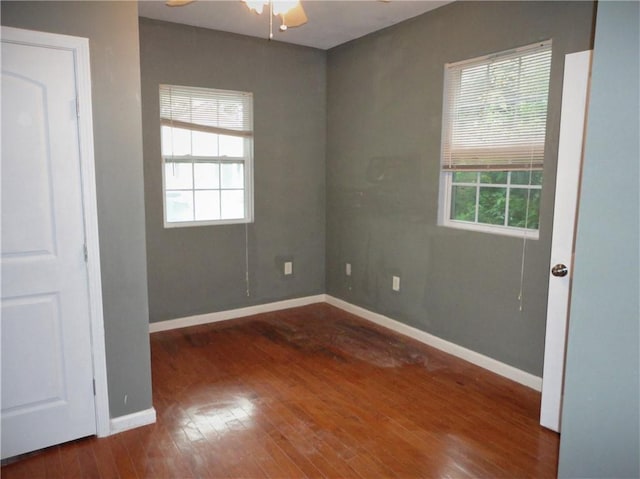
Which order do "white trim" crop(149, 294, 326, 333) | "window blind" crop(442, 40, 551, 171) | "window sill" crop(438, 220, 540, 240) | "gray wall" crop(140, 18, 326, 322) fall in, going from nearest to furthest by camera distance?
1. "window blind" crop(442, 40, 551, 171)
2. "window sill" crop(438, 220, 540, 240)
3. "gray wall" crop(140, 18, 326, 322)
4. "white trim" crop(149, 294, 326, 333)

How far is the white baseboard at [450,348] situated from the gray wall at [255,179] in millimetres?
673

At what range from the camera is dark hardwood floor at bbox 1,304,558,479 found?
2.27 metres

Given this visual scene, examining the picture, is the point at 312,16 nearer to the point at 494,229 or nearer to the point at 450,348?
the point at 494,229

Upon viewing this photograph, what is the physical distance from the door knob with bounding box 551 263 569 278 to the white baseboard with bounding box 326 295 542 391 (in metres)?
0.96

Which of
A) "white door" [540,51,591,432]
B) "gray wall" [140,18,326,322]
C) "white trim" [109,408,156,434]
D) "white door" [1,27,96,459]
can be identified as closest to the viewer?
"white door" [1,27,96,459]

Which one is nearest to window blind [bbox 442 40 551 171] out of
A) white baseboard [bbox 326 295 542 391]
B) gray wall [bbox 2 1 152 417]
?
white baseboard [bbox 326 295 542 391]

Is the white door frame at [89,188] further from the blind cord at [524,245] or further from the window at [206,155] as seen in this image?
the blind cord at [524,245]

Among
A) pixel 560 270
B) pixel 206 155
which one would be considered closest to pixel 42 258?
pixel 206 155

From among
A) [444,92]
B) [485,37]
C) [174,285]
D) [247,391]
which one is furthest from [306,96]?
[247,391]

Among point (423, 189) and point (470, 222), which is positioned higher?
point (423, 189)

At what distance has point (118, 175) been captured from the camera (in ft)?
7.88

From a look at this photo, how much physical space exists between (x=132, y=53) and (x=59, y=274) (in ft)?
3.88

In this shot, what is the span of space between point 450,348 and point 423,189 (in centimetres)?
131

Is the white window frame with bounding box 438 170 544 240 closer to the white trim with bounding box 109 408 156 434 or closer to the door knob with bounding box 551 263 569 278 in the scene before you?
the door knob with bounding box 551 263 569 278
